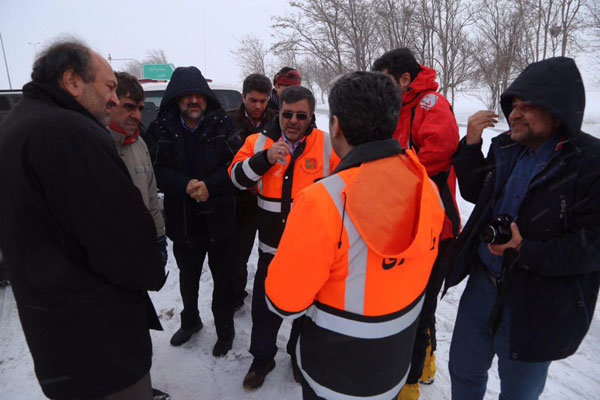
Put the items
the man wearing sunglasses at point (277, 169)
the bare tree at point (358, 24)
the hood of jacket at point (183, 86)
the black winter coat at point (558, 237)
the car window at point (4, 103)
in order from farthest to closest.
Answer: the bare tree at point (358, 24)
the car window at point (4, 103)
the hood of jacket at point (183, 86)
the man wearing sunglasses at point (277, 169)
the black winter coat at point (558, 237)

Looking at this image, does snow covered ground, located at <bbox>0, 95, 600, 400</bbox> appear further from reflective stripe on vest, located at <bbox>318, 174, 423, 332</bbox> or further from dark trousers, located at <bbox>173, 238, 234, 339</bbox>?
reflective stripe on vest, located at <bbox>318, 174, 423, 332</bbox>

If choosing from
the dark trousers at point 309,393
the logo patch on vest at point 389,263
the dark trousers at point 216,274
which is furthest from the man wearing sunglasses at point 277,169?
the logo patch on vest at point 389,263

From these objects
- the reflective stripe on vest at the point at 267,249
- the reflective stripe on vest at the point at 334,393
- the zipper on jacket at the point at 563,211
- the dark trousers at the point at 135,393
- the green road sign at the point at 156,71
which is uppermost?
the green road sign at the point at 156,71

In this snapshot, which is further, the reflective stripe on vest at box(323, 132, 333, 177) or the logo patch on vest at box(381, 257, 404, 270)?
the reflective stripe on vest at box(323, 132, 333, 177)

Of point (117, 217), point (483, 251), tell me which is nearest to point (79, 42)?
point (117, 217)

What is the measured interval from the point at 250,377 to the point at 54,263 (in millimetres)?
1770

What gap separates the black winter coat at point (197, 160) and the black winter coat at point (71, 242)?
116cm

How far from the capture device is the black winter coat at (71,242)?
1.21 m

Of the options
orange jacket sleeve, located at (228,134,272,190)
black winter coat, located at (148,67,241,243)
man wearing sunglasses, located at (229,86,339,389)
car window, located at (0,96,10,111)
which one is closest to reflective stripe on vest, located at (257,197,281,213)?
man wearing sunglasses, located at (229,86,339,389)

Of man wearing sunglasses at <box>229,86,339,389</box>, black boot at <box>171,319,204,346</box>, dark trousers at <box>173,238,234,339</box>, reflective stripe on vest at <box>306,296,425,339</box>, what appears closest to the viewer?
reflective stripe on vest at <box>306,296,425,339</box>

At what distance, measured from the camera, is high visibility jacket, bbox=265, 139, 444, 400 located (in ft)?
3.76

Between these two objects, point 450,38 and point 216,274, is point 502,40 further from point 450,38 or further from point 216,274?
point 216,274

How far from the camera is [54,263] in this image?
50.2 inches

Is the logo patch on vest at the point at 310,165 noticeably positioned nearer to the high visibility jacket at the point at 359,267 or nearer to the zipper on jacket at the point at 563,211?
the high visibility jacket at the point at 359,267
